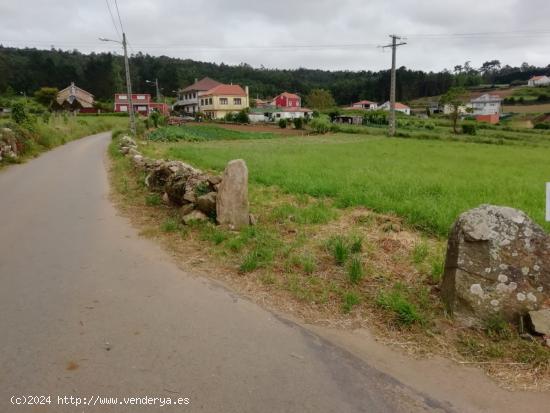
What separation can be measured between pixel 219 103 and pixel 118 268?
69297 millimetres

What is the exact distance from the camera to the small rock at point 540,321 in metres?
3.38

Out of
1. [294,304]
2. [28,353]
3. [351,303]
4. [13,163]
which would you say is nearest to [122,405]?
[28,353]

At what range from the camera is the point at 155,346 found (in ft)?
11.4

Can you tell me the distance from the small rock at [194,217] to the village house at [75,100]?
63945mm

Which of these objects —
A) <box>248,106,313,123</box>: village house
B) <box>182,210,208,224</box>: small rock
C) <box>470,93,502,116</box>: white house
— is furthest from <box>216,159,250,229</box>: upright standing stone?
<box>470,93,502,116</box>: white house

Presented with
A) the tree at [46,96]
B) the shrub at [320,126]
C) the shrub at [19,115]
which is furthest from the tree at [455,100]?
the tree at [46,96]

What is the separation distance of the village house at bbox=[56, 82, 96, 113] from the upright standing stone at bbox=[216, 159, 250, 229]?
64493 millimetres

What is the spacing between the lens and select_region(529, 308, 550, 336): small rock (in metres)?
3.38

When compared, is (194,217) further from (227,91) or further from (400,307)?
(227,91)

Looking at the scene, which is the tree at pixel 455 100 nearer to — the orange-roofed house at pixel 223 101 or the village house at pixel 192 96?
the orange-roofed house at pixel 223 101

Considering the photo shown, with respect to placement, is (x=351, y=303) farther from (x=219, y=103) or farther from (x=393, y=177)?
(x=219, y=103)

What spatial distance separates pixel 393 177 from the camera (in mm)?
11328

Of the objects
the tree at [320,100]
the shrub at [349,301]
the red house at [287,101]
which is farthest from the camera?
the red house at [287,101]

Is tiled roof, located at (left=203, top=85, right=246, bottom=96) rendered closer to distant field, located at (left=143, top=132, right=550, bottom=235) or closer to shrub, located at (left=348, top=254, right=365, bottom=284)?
distant field, located at (left=143, top=132, right=550, bottom=235)
